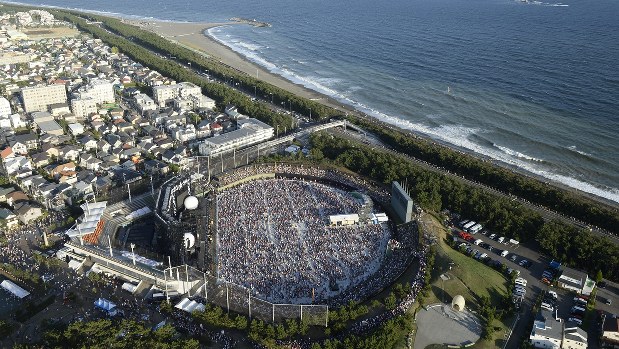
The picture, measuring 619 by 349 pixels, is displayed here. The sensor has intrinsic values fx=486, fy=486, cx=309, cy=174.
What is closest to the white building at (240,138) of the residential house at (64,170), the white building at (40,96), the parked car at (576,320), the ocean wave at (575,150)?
the residential house at (64,170)

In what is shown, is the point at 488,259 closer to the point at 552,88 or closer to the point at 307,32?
the point at 552,88

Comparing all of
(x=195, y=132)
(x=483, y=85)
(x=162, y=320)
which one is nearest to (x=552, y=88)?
(x=483, y=85)

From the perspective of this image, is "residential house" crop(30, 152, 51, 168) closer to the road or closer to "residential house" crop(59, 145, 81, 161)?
"residential house" crop(59, 145, 81, 161)

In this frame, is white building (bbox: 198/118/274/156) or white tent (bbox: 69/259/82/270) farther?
white building (bbox: 198/118/274/156)

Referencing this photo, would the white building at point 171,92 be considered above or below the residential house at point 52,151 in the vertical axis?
above

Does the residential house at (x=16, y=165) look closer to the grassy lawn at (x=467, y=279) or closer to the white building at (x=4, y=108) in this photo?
the white building at (x=4, y=108)

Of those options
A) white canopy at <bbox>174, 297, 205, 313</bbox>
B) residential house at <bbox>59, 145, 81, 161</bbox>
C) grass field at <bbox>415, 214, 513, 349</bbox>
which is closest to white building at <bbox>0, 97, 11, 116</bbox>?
residential house at <bbox>59, 145, 81, 161</bbox>

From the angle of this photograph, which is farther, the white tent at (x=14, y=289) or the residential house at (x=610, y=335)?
the white tent at (x=14, y=289)
